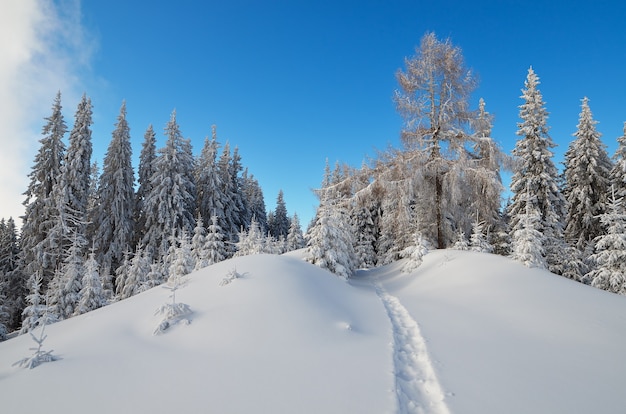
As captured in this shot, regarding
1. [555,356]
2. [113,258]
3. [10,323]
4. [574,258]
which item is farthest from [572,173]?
[10,323]

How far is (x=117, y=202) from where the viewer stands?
1122 inches

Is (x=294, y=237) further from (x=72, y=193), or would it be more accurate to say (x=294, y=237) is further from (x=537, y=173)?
(x=537, y=173)

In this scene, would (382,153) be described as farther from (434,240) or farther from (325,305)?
(325,305)

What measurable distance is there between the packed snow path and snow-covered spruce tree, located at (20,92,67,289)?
28.2 meters

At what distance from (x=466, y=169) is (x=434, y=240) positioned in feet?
14.9

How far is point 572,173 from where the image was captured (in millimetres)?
22875

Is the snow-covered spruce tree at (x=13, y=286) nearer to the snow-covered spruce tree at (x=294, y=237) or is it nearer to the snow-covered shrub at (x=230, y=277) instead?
the snow-covered spruce tree at (x=294, y=237)

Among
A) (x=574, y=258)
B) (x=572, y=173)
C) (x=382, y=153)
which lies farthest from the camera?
(x=572, y=173)

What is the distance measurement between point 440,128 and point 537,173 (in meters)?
9.47

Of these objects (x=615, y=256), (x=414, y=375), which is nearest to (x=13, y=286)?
(x=414, y=375)

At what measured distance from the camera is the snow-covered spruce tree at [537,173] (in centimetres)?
1897

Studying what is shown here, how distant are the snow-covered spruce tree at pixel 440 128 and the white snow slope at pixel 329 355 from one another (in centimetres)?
720

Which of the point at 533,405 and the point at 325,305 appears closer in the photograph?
the point at 533,405

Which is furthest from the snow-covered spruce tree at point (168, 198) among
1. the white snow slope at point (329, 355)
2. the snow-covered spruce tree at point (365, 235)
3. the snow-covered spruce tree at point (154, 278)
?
the white snow slope at point (329, 355)
